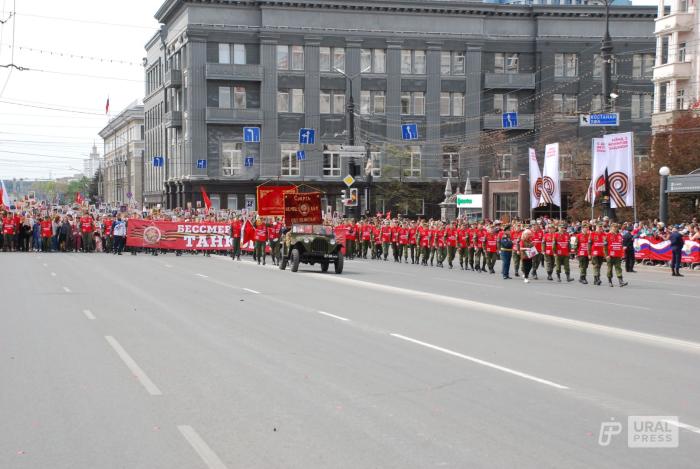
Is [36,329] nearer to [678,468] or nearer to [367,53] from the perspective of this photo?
[678,468]

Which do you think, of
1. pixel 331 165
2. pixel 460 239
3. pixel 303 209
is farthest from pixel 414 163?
pixel 303 209

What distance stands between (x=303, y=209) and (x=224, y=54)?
44.9 metres

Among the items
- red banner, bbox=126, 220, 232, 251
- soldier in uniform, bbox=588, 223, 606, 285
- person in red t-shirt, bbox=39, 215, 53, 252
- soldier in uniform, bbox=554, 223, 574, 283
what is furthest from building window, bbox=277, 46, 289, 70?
soldier in uniform, bbox=588, 223, 606, 285

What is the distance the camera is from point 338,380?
10227mm

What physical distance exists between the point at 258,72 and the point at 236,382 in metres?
67.1

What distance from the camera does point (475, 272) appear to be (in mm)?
33375

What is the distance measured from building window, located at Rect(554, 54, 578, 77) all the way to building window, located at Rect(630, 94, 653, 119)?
18.3ft

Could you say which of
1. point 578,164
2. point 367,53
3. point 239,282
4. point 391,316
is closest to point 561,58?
point 367,53

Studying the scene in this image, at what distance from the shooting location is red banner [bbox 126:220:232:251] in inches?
1750

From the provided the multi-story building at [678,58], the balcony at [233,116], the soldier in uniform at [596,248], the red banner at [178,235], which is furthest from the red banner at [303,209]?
the balcony at [233,116]

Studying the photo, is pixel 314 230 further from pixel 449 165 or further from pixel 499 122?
pixel 499 122

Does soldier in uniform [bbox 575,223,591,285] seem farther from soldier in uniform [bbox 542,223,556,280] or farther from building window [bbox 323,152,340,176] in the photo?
building window [bbox 323,152,340,176]

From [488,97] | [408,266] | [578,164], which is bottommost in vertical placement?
[408,266]

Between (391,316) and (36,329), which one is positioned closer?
(36,329)
